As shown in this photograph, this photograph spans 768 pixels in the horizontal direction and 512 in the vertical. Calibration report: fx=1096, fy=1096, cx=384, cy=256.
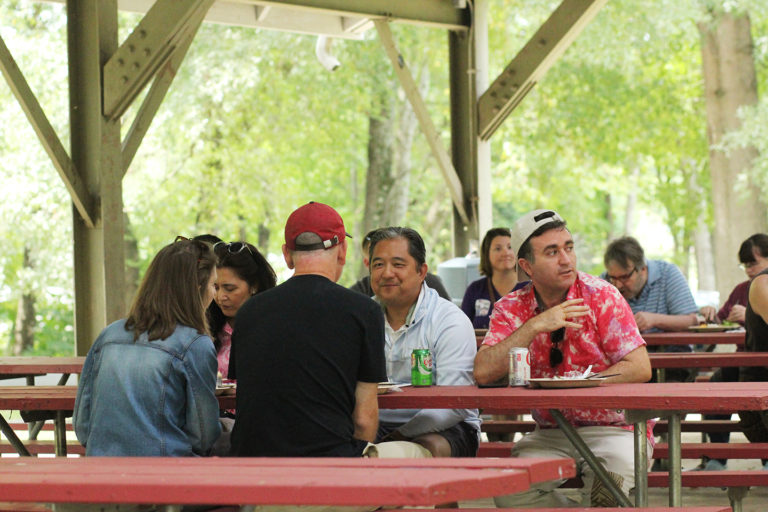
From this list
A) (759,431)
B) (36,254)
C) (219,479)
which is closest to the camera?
(219,479)

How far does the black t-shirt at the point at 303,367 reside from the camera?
3.36 m

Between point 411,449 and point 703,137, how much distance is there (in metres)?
18.7

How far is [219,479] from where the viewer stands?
244cm

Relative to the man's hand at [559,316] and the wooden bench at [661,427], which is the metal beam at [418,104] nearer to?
the wooden bench at [661,427]

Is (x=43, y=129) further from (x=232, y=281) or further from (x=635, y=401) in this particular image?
(x=635, y=401)

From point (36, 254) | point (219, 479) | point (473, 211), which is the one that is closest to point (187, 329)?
point (219, 479)

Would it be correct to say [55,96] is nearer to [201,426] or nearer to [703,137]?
[703,137]

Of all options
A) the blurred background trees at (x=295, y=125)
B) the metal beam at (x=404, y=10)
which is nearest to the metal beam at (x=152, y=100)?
the metal beam at (x=404, y=10)

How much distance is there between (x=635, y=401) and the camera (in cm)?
363

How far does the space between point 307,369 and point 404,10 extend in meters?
6.76

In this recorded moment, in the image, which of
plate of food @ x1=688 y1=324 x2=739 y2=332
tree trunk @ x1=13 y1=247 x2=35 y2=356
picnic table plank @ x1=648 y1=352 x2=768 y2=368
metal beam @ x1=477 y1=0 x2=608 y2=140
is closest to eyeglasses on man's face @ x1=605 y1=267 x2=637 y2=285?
plate of food @ x1=688 y1=324 x2=739 y2=332

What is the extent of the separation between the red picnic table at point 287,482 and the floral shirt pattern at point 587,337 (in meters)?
1.58

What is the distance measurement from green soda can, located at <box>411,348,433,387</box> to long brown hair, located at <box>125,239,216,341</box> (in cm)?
94

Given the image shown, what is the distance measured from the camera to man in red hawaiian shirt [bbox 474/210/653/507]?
4.19 metres
